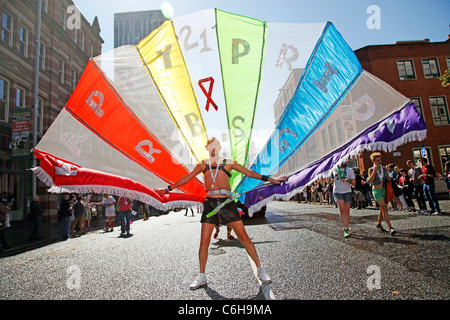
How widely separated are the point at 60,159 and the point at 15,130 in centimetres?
1353

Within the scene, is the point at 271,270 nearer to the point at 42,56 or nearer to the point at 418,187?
the point at 418,187

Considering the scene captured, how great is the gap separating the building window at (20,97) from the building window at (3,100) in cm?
93

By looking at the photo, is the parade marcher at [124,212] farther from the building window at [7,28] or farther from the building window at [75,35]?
the building window at [75,35]

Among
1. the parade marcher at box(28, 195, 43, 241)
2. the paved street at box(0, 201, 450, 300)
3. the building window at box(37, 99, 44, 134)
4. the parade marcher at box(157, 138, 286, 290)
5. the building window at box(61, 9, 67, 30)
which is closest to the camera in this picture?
the paved street at box(0, 201, 450, 300)

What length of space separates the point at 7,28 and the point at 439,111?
3310 centimetres

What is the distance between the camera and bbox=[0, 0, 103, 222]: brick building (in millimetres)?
15352

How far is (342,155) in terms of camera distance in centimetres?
319

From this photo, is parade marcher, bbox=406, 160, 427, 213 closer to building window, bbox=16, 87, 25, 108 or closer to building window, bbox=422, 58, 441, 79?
building window, bbox=16, 87, 25, 108

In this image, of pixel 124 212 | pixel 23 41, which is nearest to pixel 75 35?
pixel 23 41

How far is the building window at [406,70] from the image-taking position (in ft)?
83.7

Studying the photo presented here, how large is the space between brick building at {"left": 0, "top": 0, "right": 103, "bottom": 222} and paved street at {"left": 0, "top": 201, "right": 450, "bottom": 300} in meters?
10.4

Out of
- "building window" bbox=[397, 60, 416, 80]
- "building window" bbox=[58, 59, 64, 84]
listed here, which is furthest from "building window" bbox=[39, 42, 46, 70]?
"building window" bbox=[397, 60, 416, 80]
